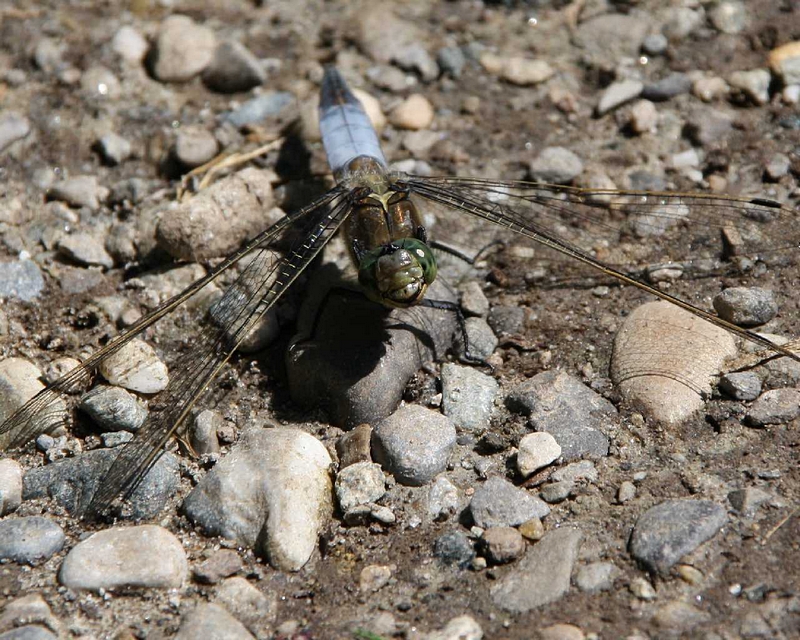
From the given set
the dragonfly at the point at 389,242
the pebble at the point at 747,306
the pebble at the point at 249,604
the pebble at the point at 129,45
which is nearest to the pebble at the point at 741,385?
the dragonfly at the point at 389,242

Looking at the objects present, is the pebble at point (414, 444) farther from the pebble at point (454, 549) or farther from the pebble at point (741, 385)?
the pebble at point (741, 385)

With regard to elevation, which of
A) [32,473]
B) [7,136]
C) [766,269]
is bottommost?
[766,269]

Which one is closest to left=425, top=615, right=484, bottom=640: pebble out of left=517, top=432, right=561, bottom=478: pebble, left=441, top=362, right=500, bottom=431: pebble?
left=517, top=432, right=561, bottom=478: pebble

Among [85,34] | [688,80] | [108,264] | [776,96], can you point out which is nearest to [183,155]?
[108,264]

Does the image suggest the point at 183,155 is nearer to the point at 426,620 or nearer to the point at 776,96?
the point at 426,620

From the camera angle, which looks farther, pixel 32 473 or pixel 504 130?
pixel 504 130

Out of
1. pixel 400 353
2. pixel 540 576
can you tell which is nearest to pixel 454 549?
pixel 540 576
